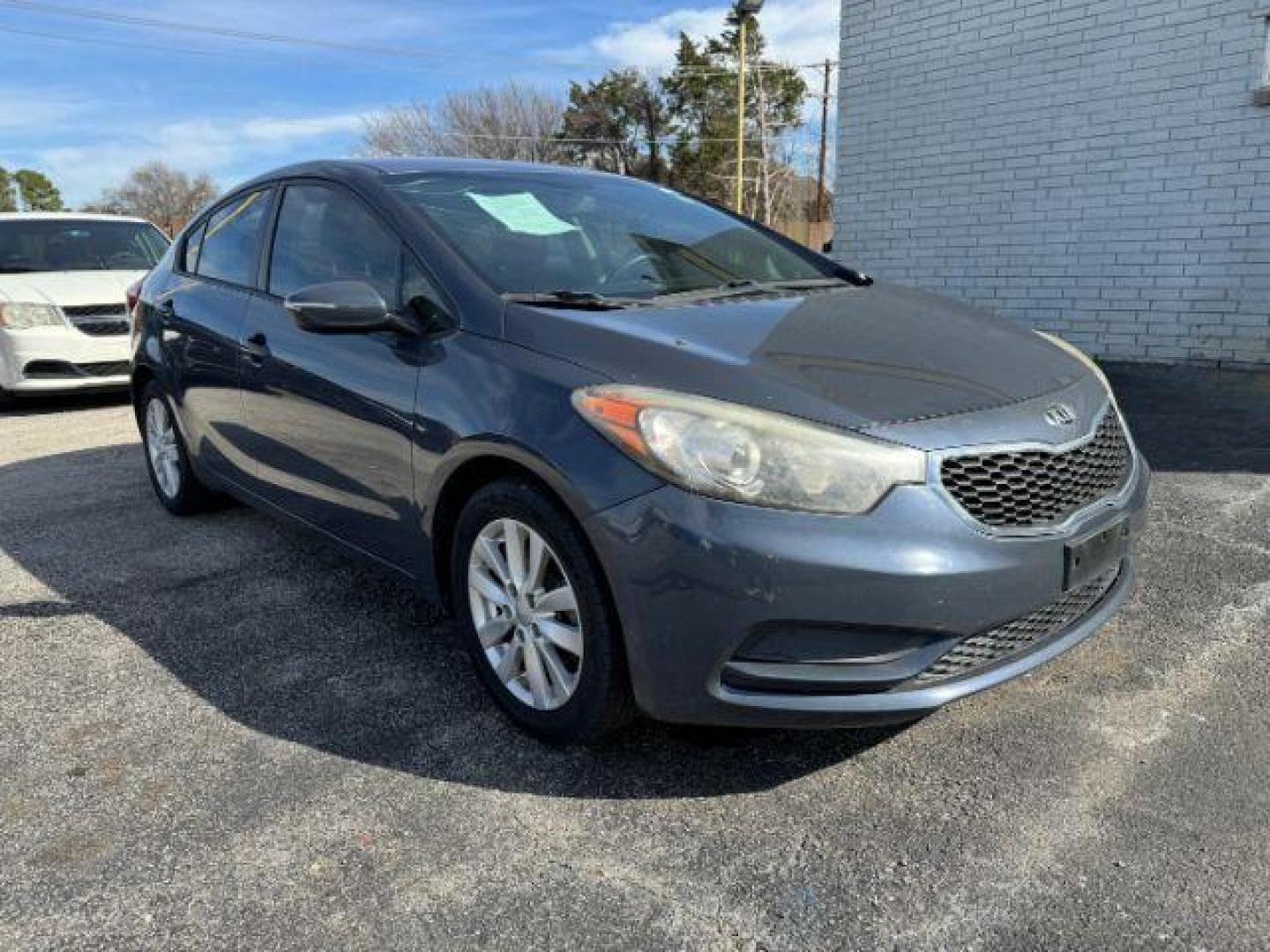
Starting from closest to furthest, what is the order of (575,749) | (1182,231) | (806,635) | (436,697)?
(806,635) < (575,749) < (436,697) < (1182,231)

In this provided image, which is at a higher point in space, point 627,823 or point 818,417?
point 818,417

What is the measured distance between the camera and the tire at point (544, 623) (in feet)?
7.44

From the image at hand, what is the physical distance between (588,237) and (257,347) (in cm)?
131

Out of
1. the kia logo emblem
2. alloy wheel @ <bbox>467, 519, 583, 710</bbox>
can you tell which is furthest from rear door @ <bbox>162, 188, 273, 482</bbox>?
the kia logo emblem

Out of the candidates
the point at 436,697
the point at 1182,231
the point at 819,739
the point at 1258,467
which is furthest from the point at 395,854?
the point at 1182,231

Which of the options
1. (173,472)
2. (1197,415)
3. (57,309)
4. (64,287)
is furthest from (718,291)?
(64,287)

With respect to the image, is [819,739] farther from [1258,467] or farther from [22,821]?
[1258,467]

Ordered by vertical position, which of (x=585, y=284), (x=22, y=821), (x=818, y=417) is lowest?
(x=22, y=821)

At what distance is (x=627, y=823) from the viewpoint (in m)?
2.24

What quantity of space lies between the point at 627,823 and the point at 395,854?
1.73ft

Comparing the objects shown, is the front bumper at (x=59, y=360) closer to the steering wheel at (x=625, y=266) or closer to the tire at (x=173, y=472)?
the tire at (x=173, y=472)

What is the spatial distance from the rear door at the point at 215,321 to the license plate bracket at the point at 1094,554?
2.94 meters

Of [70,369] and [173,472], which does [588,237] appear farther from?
[70,369]

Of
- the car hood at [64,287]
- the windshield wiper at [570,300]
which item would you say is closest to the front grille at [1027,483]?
the windshield wiper at [570,300]
